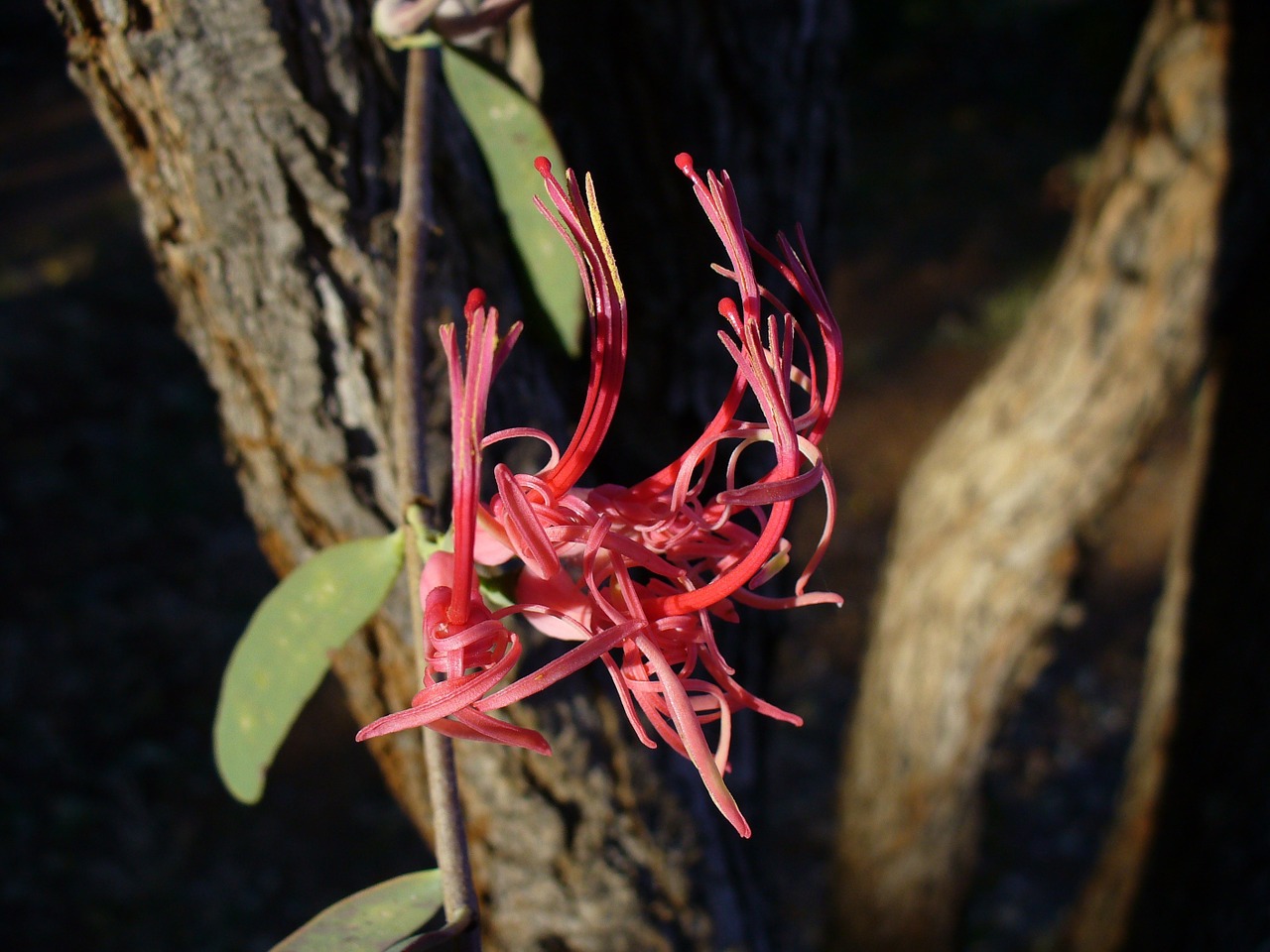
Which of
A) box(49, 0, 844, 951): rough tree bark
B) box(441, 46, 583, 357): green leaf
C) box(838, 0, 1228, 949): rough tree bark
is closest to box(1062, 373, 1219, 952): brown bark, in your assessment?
box(838, 0, 1228, 949): rough tree bark

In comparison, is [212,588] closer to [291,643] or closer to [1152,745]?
[1152,745]

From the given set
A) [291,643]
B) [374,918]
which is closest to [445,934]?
[374,918]

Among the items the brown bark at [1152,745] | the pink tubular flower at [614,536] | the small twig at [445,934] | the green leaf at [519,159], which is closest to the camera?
the pink tubular flower at [614,536]

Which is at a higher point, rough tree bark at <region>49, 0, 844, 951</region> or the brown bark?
rough tree bark at <region>49, 0, 844, 951</region>

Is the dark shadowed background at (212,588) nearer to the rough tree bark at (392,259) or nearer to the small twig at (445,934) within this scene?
the rough tree bark at (392,259)

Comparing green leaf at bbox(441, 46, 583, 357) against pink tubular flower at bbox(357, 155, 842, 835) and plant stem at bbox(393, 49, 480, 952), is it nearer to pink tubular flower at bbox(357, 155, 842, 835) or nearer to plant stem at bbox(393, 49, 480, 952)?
plant stem at bbox(393, 49, 480, 952)

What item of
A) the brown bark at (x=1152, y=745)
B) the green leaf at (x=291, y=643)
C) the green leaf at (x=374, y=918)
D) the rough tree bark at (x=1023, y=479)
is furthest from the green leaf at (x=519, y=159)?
the brown bark at (x=1152, y=745)
